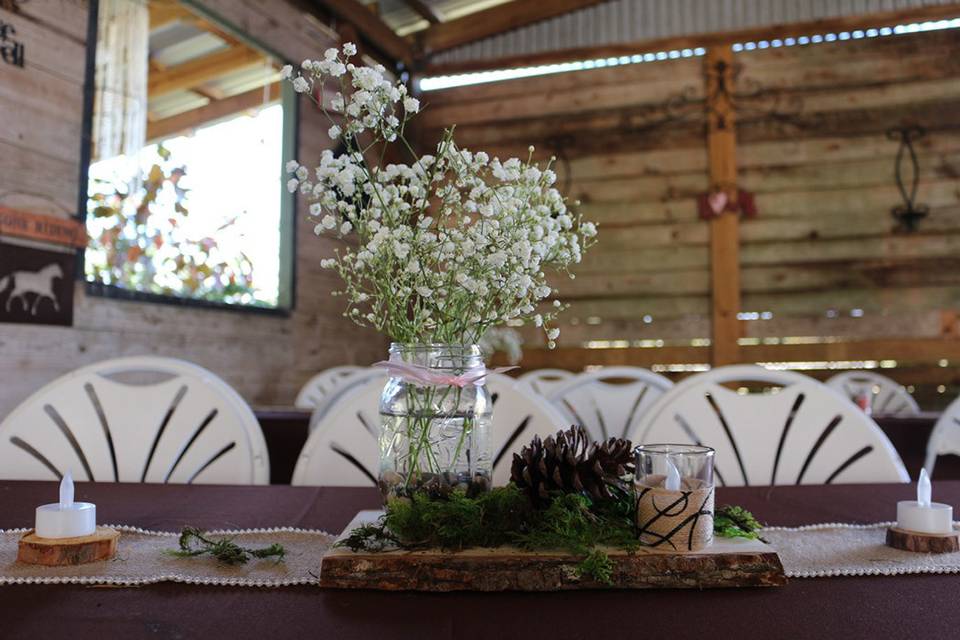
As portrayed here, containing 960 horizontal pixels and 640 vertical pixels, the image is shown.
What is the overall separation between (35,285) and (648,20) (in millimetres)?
4407

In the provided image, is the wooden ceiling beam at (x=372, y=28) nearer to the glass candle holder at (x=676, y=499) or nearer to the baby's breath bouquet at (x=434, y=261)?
the baby's breath bouquet at (x=434, y=261)

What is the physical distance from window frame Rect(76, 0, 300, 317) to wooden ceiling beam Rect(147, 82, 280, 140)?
0.49 ft

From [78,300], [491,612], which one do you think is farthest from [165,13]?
[491,612]

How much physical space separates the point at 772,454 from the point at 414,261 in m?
1.05

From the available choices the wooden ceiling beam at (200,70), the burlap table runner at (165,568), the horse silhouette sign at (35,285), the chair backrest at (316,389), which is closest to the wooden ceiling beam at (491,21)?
the wooden ceiling beam at (200,70)

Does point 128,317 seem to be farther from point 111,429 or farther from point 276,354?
point 111,429

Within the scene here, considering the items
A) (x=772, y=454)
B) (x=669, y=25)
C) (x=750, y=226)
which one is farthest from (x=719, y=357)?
(x=772, y=454)

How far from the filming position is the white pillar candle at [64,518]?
2.52 ft

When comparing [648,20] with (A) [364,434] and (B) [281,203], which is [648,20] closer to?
(B) [281,203]

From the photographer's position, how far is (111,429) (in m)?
1.51

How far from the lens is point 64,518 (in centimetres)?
77

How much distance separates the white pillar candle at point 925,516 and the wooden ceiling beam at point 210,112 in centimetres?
328

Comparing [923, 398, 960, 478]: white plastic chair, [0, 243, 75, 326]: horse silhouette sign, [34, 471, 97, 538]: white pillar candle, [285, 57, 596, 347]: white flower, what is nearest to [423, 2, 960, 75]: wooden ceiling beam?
[0, 243, 75, 326]: horse silhouette sign

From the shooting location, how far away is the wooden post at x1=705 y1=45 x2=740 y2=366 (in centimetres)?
498
